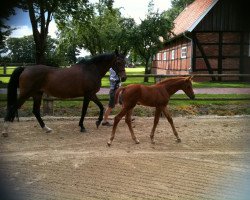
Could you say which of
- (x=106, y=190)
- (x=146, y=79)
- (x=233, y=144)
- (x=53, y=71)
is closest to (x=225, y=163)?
(x=233, y=144)

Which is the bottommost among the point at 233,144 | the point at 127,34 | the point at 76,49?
the point at 233,144

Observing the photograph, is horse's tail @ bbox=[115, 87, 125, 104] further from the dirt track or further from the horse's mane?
the horse's mane

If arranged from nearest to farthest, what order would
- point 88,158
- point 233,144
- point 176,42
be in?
point 88,158, point 233,144, point 176,42

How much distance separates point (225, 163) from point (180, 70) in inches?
536

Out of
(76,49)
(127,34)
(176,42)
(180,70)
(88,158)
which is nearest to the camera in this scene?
(76,49)

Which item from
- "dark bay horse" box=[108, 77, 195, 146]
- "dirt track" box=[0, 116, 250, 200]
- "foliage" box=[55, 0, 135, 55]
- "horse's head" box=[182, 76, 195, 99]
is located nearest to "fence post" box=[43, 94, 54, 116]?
"dirt track" box=[0, 116, 250, 200]

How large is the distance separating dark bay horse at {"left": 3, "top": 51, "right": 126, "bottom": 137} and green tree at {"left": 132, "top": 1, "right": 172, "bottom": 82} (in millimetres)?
7724

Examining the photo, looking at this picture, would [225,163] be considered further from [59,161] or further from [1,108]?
[1,108]

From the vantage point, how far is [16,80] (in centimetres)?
491

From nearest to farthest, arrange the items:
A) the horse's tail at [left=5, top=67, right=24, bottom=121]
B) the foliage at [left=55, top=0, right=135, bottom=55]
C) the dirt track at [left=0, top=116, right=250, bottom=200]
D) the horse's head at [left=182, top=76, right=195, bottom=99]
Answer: the foliage at [left=55, top=0, right=135, bottom=55]
the dirt track at [left=0, top=116, right=250, bottom=200]
the horse's head at [left=182, top=76, right=195, bottom=99]
the horse's tail at [left=5, top=67, right=24, bottom=121]

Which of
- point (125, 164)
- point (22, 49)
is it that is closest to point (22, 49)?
point (22, 49)

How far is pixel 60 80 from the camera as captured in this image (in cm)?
510

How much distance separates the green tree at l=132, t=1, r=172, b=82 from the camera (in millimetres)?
13164

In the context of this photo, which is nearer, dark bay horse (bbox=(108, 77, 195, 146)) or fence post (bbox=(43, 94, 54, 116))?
dark bay horse (bbox=(108, 77, 195, 146))
